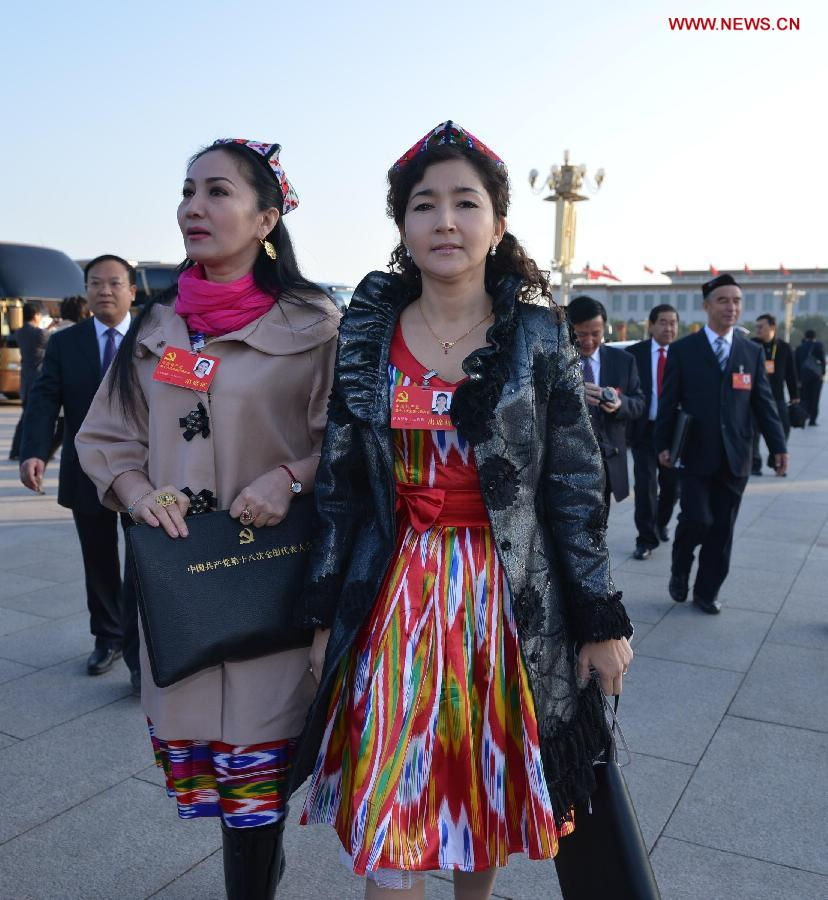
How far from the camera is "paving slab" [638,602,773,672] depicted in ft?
14.4

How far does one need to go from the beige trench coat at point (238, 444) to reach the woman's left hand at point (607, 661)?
630 mm

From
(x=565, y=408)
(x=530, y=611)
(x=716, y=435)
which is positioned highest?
(x=565, y=408)

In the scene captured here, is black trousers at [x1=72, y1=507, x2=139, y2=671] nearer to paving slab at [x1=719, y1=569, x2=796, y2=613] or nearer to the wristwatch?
the wristwatch

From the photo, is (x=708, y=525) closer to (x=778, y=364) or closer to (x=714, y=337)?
(x=714, y=337)

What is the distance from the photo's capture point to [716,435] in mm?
5266

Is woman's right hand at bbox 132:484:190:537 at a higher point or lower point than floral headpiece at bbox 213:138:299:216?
lower

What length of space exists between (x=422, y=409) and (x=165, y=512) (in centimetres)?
59

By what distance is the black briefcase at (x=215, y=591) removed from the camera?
6.13 feet

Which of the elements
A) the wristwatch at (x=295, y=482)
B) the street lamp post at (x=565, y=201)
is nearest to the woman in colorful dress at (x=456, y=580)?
the wristwatch at (x=295, y=482)

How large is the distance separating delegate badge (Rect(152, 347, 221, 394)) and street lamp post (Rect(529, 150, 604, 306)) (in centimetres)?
2478

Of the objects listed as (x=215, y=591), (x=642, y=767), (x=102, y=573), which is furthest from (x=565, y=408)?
(x=102, y=573)

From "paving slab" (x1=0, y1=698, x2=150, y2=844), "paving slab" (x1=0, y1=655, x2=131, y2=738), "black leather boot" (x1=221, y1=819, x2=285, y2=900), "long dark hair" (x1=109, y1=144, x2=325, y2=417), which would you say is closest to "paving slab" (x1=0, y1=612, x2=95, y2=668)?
"paving slab" (x1=0, y1=655, x2=131, y2=738)

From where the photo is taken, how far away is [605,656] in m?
1.89

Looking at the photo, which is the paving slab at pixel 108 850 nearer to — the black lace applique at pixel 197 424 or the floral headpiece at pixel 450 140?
the black lace applique at pixel 197 424
